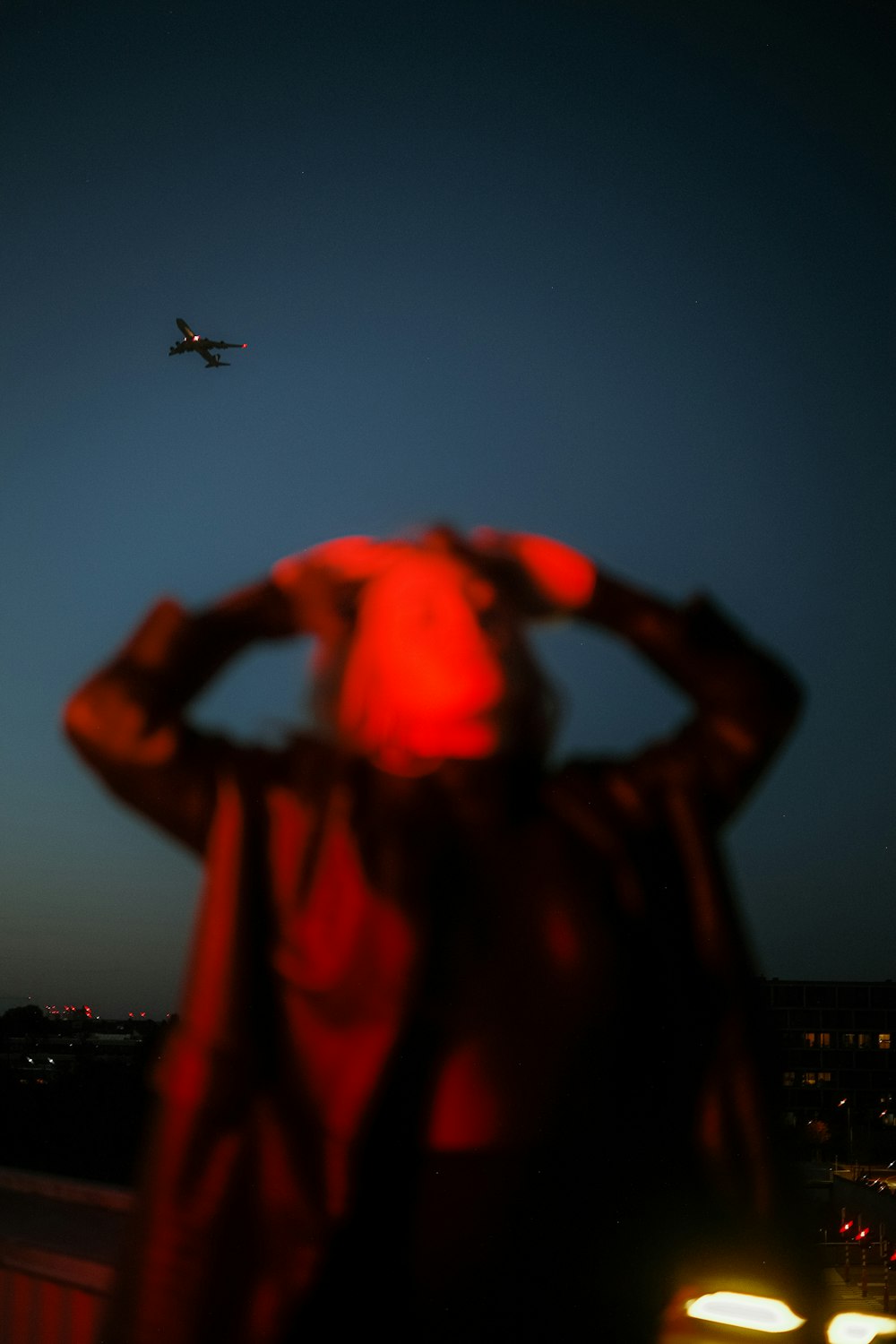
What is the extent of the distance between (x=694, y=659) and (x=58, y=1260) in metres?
1.56

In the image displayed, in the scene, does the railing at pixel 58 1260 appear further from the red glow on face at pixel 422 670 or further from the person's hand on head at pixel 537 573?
the person's hand on head at pixel 537 573

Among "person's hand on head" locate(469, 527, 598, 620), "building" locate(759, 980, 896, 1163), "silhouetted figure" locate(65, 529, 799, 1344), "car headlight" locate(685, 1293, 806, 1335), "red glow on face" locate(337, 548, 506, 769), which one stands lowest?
"car headlight" locate(685, 1293, 806, 1335)

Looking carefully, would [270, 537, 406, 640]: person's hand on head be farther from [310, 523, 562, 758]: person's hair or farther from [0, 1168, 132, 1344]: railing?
[0, 1168, 132, 1344]: railing

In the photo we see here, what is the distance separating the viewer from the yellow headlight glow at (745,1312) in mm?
976

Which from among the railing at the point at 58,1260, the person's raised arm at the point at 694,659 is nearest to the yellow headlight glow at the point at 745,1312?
the person's raised arm at the point at 694,659

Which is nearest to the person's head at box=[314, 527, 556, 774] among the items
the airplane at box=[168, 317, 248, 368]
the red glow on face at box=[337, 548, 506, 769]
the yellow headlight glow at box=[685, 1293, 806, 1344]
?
the red glow on face at box=[337, 548, 506, 769]

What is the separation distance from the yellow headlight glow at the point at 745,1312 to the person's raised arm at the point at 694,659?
474mm

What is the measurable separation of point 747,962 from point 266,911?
1.66 feet

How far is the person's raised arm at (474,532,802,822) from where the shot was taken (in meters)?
1.27

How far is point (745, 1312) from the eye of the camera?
3.28 feet

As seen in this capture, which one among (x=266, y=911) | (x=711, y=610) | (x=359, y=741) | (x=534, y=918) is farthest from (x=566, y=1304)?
(x=711, y=610)

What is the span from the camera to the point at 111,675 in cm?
123

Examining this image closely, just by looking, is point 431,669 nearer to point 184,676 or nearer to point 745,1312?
point 184,676

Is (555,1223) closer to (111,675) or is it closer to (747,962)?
(747,962)
